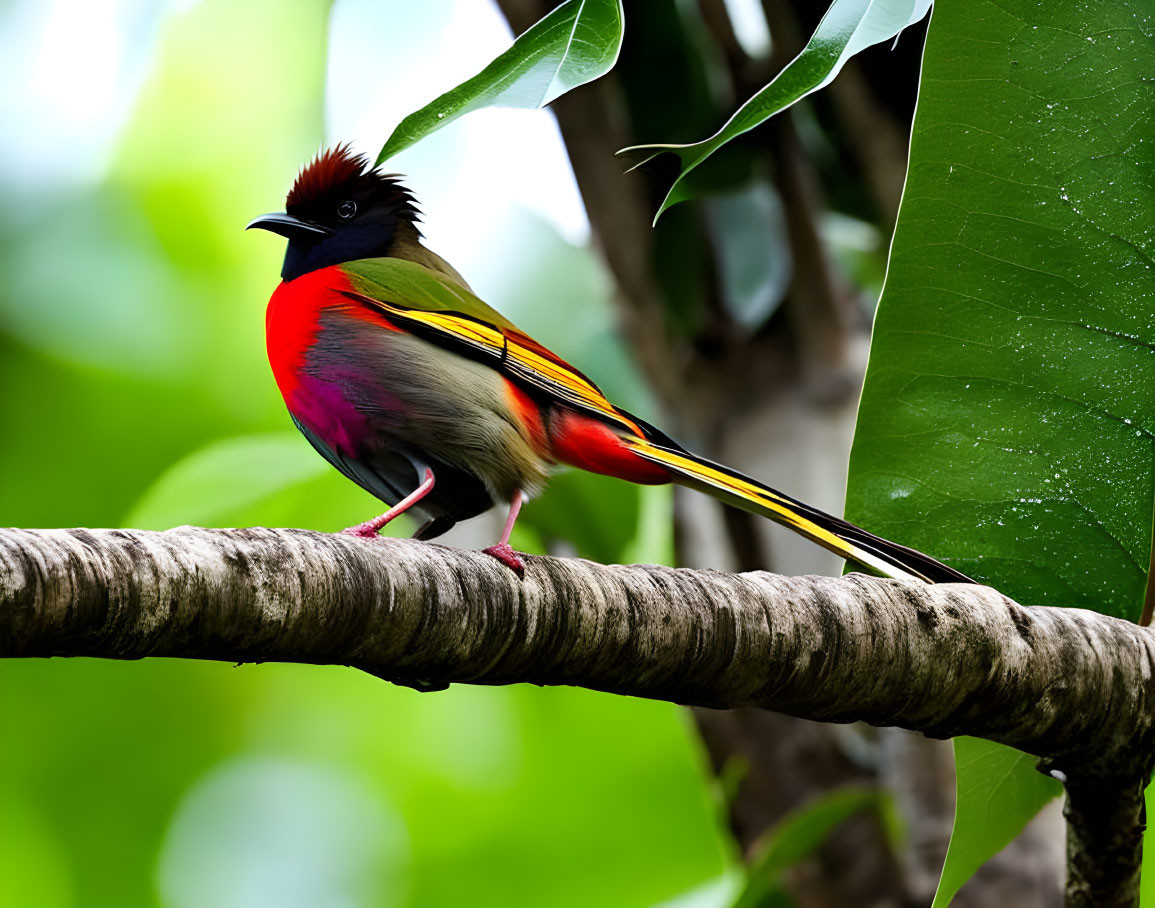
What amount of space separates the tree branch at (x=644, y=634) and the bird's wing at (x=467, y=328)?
1.05ft

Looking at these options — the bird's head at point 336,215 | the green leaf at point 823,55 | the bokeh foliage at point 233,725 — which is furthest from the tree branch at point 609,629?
the bokeh foliage at point 233,725

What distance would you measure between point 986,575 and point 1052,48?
523 mm

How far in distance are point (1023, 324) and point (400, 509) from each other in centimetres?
65

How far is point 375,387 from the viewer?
121 centimetres

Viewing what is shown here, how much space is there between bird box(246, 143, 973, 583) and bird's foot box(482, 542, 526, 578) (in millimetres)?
213

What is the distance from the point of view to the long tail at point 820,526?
1102mm

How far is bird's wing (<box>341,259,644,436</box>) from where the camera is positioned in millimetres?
1247

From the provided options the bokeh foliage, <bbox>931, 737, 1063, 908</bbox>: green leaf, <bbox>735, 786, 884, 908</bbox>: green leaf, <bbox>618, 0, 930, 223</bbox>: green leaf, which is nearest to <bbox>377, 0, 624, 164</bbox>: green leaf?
<bbox>618, 0, 930, 223</bbox>: green leaf

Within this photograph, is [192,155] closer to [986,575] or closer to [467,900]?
[467,900]

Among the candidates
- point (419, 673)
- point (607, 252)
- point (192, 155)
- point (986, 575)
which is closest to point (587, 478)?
point (607, 252)

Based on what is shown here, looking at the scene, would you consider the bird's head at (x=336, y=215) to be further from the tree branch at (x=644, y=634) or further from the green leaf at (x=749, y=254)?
the green leaf at (x=749, y=254)

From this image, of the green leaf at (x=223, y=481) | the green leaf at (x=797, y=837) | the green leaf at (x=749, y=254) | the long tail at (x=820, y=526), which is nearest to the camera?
the long tail at (x=820, y=526)

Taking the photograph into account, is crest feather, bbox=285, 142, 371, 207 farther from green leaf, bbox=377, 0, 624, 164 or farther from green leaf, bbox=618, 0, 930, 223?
green leaf, bbox=618, 0, 930, 223

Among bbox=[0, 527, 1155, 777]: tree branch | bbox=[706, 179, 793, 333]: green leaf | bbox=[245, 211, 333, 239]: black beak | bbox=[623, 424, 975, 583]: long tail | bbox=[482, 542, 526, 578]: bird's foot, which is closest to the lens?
bbox=[0, 527, 1155, 777]: tree branch
